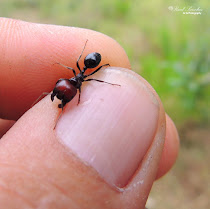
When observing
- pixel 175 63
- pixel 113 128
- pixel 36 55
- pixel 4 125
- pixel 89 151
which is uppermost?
pixel 36 55

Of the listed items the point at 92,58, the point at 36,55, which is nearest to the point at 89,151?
the point at 92,58

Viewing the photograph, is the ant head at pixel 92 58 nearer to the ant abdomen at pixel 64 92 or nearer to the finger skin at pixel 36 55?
the finger skin at pixel 36 55

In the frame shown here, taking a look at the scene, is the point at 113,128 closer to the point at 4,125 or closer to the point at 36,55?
the point at 36,55

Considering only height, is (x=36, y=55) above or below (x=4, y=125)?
above

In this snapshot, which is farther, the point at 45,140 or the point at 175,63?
the point at 175,63

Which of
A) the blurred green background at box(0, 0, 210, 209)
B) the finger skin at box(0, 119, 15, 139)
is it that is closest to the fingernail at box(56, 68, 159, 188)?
the finger skin at box(0, 119, 15, 139)

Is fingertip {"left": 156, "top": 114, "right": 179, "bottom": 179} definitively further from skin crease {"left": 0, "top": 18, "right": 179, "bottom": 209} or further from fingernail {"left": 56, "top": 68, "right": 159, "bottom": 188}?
fingernail {"left": 56, "top": 68, "right": 159, "bottom": 188}
